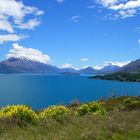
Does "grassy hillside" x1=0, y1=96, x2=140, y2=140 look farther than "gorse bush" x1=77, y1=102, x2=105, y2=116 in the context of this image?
No

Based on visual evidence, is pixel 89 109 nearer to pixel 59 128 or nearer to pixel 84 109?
pixel 84 109

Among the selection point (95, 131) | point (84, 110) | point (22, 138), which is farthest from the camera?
point (84, 110)

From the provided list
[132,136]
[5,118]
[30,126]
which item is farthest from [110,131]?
[5,118]

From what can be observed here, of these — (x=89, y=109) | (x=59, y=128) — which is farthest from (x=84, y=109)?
(x=59, y=128)

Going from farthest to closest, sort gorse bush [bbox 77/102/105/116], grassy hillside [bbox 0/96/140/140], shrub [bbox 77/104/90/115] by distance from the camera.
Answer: shrub [bbox 77/104/90/115]
gorse bush [bbox 77/102/105/116]
grassy hillside [bbox 0/96/140/140]

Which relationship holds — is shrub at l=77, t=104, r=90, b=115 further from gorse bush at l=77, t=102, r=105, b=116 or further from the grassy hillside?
the grassy hillside

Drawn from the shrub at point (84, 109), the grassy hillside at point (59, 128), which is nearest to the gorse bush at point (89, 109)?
the shrub at point (84, 109)

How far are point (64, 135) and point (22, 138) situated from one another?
1.83 m

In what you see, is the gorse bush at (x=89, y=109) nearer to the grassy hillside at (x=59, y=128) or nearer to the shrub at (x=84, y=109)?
the shrub at (x=84, y=109)

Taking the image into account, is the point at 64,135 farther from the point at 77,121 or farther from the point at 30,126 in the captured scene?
the point at 77,121

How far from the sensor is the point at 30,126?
13508 millimetres

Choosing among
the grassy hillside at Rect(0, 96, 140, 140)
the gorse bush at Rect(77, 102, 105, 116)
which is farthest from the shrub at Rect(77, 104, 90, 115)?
the grassy hillside at Rect(0, 96, 140, 140)

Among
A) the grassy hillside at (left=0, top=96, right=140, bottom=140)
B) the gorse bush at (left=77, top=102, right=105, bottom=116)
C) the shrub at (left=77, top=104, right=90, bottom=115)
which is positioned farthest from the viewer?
the shrub at (left=77, top=104, right=90, bottom=115)

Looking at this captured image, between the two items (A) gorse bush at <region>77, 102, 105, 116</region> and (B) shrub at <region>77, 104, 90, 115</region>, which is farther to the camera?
(B) shrub at <region>77, 104, 90, 115</region>
